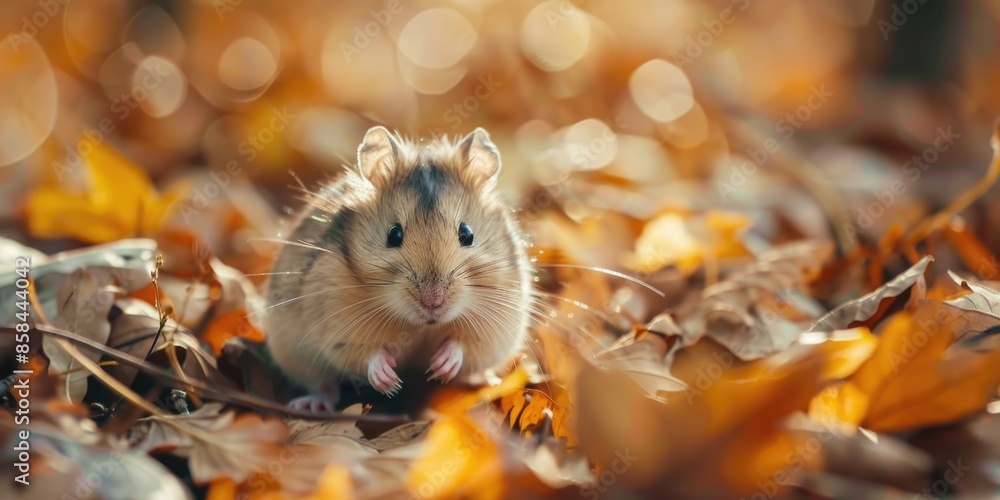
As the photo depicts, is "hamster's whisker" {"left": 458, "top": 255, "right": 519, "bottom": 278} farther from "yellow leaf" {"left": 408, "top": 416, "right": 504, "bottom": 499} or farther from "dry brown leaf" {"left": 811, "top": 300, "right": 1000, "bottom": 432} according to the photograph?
"dry brown leaf" {"left": 811, "top": 300, "right": 1000, "bottom": 432}

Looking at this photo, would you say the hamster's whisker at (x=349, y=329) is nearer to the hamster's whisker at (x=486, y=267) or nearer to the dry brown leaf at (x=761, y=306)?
the hamster's whisker at (x=486, y=267)

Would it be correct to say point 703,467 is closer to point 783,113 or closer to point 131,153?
point 131,153

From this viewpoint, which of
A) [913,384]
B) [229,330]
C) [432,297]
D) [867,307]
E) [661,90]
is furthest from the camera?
[661,90]

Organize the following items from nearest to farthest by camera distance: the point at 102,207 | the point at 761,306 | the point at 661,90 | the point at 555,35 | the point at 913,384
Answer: the point at 913,384 < the point at 761,306 < the point at 102,207 < the point at 661,90 < the point at 555,35

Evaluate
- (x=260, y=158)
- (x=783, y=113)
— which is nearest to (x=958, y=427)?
(x=260, y=158)

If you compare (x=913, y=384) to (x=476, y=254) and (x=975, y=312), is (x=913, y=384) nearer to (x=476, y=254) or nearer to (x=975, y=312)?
(x=975, y=312)

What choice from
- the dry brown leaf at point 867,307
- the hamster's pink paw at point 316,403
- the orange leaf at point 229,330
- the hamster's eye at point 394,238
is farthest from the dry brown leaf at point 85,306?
the dry brown leaf at point 867,307

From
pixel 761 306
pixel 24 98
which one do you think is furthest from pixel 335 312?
pixel 24 98
